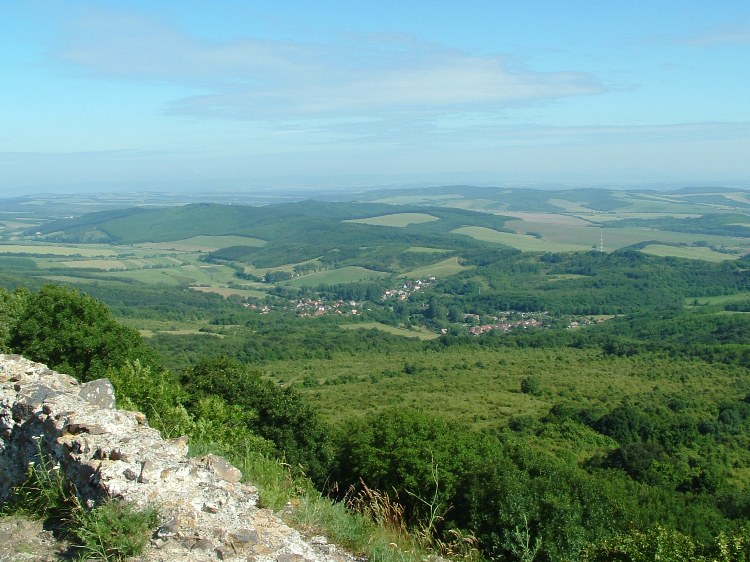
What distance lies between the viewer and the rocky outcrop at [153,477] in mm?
5602

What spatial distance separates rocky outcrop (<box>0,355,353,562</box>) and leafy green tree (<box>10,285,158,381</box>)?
12083 mm

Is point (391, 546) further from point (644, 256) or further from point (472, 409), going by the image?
point (644, 256)

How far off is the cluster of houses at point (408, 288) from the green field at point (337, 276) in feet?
31.5

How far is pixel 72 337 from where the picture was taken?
1956 cm

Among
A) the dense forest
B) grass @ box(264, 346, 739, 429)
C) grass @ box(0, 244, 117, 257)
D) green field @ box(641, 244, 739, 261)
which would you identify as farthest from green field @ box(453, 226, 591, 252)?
grass @ box(0, 244, 117, 257)

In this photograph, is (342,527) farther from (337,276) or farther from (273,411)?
(337,276)

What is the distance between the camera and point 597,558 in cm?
791

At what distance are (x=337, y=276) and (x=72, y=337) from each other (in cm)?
12260

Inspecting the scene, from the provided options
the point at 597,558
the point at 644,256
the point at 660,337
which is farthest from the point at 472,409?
the point at 644,256

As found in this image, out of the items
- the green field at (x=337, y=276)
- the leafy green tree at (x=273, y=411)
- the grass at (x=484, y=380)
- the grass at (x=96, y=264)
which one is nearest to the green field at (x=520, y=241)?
the green field at (x=337, y=276)

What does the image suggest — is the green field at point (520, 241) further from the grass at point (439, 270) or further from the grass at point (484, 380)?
the grass at point (484, 380)

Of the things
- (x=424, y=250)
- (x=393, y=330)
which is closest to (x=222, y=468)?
(x=393, y=330)

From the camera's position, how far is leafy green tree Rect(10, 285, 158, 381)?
19.2m

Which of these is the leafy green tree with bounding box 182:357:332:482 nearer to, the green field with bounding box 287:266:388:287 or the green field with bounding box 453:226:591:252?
the green field with bounding box 287:266:388:287
